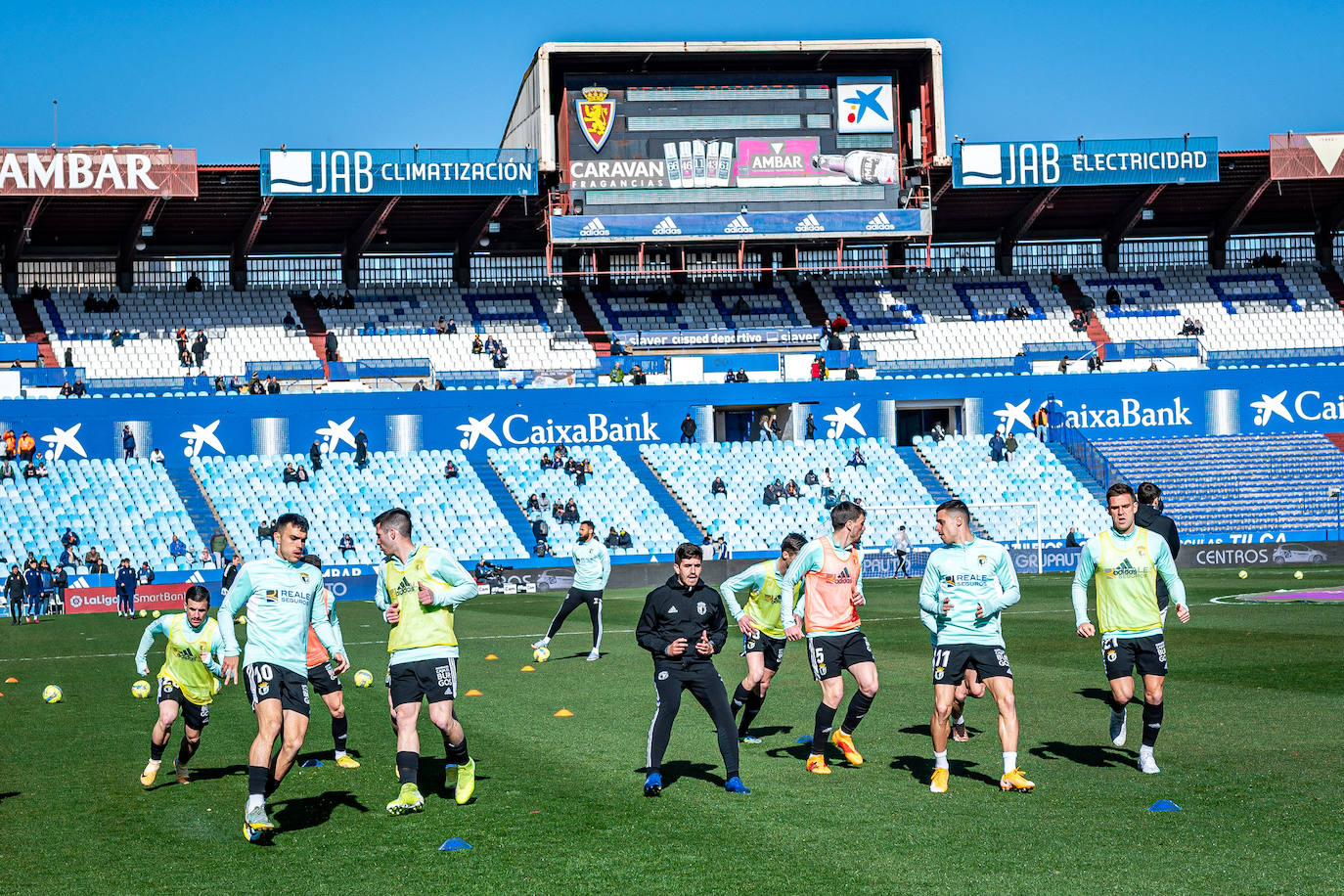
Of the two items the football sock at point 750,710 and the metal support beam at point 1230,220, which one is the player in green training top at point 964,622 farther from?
the metal support beam at point 1230,220

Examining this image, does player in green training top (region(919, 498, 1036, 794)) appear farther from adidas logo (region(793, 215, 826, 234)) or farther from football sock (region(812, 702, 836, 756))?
adidas logo (region(793, 215, 826, 234))

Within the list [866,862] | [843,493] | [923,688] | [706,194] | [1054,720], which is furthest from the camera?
[706,194]

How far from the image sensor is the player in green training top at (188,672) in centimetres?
1173

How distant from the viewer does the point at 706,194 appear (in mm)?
54344

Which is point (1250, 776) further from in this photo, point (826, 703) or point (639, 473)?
point (639, 473)

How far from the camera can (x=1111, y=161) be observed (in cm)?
5516

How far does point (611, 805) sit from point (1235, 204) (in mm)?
55769

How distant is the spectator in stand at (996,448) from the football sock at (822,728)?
38.5 metres

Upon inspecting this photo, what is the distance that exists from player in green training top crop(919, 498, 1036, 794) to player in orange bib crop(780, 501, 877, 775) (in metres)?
1.02

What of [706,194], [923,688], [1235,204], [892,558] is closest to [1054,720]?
[923,688]

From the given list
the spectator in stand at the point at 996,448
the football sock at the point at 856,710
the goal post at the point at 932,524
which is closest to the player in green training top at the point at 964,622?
the football sock at the point at 856,710

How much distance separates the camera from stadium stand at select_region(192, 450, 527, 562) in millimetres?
43156

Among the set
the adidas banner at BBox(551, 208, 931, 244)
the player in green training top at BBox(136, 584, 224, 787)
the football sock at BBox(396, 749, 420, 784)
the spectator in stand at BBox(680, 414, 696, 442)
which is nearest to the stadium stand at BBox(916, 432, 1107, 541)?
the spectator in stand at BBox(680, 414, 696, 442)

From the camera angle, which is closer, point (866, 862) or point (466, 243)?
point (866, 862)
